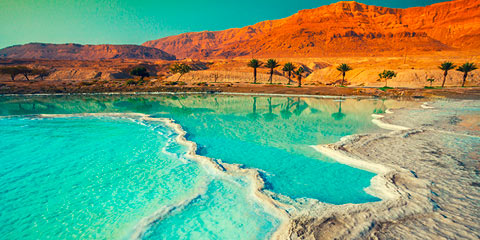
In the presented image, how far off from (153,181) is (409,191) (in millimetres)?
10937

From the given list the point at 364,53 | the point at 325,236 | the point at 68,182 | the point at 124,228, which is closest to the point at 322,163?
the point at 325,236

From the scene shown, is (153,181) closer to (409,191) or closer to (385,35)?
(409,191)

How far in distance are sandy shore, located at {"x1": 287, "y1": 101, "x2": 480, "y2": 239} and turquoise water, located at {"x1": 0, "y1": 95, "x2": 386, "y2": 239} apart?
950mm

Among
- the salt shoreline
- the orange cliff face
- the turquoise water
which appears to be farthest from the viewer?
the orange cliff face

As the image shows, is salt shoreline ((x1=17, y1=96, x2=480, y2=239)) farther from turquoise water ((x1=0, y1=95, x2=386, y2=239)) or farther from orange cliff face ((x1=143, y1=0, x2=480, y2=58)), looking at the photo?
orange cliff face ((x1=143, y1=0, x2=480, y2=58))

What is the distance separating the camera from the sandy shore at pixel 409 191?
669cm

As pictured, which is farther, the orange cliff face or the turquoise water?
the orange cliff face

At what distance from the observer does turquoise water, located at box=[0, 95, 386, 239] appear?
7.46 m

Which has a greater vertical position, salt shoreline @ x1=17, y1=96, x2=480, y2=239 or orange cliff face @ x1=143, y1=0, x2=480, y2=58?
orange cliff face @ x1=143, y1=0, x2=480, y2=58

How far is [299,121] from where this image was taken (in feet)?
76.8

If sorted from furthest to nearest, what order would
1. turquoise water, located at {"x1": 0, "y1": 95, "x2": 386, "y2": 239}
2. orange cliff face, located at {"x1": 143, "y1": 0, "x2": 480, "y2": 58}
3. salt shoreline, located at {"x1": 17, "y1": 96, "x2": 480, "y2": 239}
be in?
orange cliff face, located at {"x1": 143, "y1": 0, "x2": 480, "y2": 58} < turquoise water, located at {"x1": 0, "y1": 95, "x2": 386, "y2": 239} < salt shoreline, located at {"x1": 17, "y1": 96, "x2": 480, "y2": 239}

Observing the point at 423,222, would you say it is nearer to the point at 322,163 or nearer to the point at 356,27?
the point at 322,163

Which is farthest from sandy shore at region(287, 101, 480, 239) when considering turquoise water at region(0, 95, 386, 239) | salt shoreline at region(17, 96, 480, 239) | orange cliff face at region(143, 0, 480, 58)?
orange cliff face at region(143, 0, 480, 58)

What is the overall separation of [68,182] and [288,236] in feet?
33.7
